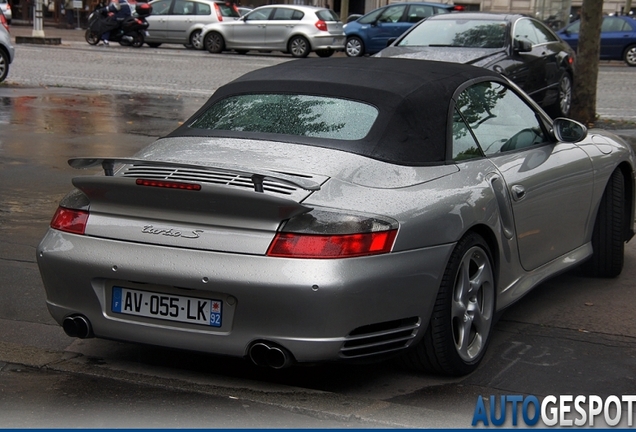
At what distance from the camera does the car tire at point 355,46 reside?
3088 centimetres

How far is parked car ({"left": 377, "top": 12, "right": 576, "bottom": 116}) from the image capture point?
44.1ft

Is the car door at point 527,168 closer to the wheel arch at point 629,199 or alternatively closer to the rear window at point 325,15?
the wheel arch at point 629,199

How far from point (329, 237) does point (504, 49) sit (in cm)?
1001

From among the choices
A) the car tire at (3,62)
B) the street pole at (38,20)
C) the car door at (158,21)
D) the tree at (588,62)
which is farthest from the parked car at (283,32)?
the tree at (588,62)

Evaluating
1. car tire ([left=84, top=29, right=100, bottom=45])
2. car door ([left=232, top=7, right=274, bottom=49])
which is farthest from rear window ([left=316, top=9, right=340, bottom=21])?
car tire ([left=84, top=29, right=100, bottom=45])

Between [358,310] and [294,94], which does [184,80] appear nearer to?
[294,94]

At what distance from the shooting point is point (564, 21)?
30.7 meters

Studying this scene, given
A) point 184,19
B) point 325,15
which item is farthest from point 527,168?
point 184,19

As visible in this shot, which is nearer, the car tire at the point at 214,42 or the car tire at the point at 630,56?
the car tire at the point at 630,56

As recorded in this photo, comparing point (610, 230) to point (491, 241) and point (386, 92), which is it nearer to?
point (491, 241)

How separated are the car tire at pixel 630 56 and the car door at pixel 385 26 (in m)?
6.30

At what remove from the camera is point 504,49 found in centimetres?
1370

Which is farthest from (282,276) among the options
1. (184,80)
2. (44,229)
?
(184,80)

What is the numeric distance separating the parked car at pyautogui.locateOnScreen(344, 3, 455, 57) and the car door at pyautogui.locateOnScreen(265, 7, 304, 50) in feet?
5.30
